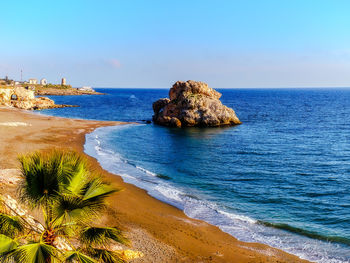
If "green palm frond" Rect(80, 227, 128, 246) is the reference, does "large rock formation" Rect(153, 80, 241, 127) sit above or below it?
above

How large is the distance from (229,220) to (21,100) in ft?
303

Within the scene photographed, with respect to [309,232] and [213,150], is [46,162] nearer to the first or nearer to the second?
[309,232]

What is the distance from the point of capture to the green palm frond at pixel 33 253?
6.68 m

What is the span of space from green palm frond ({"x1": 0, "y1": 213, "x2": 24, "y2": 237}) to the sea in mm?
12033

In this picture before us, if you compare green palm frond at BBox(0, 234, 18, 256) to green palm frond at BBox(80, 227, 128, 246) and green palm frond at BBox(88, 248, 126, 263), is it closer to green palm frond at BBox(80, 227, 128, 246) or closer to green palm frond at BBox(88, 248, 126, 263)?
green palm frond at BBox(80, 227, 128, 246)

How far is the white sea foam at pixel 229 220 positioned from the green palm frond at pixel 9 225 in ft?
39.5

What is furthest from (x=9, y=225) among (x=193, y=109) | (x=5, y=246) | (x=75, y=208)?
(x=193, y=109)

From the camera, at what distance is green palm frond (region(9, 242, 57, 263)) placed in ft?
21.9

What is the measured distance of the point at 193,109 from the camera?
207 feet

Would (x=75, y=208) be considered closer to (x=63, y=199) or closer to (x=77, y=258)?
(x=63, y=199)

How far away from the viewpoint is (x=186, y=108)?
63.4m

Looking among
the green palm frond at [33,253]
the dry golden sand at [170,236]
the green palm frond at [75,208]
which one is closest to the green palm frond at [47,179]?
the green palm frond at [75,208]

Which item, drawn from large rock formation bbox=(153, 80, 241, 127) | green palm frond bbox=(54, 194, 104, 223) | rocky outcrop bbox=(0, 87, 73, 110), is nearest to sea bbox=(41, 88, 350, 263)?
large rock formation bbox=(153, 80, 241, 127)

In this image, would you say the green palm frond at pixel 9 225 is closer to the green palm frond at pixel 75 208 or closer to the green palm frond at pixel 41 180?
the green palm frond at pixel 41 180
